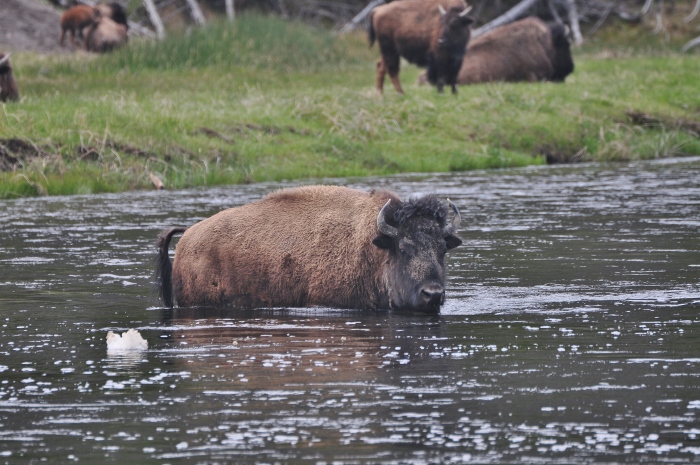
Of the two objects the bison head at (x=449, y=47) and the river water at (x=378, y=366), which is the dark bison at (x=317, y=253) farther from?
the bison head at (x=449, y=47)

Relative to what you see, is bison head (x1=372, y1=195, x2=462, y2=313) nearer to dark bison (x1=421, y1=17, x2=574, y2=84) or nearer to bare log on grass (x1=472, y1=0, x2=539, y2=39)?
dark bison (x1=421, y1=17, x2=574, y2=84)

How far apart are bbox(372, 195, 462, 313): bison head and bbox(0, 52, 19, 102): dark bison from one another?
1464cm

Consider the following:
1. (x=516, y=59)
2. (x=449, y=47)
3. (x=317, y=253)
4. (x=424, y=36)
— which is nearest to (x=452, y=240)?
(x=317, y=253)

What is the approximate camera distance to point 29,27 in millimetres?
40312

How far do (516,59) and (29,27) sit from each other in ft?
49.7

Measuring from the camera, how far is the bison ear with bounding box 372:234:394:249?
10.3 meters

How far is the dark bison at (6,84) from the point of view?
23688 mm

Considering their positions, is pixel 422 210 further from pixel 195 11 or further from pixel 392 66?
pixel 195 11

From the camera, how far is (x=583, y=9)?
4409 centimetres

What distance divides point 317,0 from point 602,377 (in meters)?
38.0

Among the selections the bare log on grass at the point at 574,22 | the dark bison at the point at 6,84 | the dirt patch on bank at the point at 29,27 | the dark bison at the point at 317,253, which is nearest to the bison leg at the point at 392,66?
the dark bison at the point at 6,84

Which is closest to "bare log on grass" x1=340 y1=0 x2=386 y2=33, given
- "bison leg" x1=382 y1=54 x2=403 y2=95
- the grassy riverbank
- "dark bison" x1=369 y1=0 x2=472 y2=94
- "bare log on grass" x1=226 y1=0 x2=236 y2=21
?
"bare log on grass" x1=226 y1=0 x2=236 y2=21

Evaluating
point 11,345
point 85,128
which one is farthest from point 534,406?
point 85,128

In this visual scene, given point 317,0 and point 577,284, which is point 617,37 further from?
point 577,284
